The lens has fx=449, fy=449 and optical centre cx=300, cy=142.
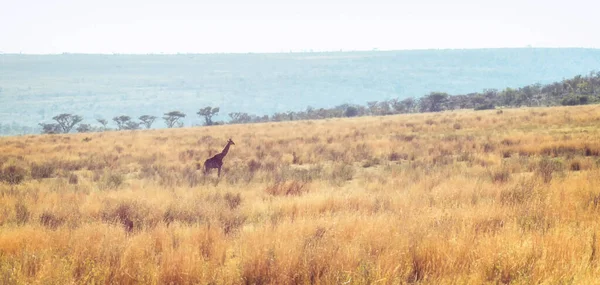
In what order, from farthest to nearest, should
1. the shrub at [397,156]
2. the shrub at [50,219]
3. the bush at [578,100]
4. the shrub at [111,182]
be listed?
1. the bush at [578,100]
2. the shrub at [397,156]
3. the shrub at [111,182]
4. the shrub at [50,219]

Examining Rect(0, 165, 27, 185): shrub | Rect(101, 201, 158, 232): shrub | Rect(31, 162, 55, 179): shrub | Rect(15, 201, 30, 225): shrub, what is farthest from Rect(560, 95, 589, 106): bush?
Rect(15, 201, 30, 225): shrub

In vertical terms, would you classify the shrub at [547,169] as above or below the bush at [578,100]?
above

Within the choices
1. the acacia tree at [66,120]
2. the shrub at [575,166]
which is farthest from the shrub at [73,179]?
the acacia tree at [66,120]

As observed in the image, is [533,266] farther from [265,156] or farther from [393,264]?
[265,156]

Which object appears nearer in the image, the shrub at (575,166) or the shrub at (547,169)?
the shrub at (547,169)

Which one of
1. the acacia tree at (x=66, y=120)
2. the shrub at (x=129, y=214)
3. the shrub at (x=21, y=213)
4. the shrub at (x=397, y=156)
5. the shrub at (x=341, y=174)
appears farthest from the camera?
the acacia tree at (x=66, y=120)

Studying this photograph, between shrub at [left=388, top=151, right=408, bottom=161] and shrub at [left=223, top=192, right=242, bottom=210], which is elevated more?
shrub at [left=223, top=192, right=242, bottom=210]

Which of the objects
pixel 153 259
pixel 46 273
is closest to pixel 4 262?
pixel 46 273

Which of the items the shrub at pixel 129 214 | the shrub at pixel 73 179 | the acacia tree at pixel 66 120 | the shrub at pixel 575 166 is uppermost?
the shrub at pixel 129 214

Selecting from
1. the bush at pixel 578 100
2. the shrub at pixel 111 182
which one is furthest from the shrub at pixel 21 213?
the bush at pixel 578 100

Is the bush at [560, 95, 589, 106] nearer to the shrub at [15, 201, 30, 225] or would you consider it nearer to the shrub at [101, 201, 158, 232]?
the shrub at [101, 201, 158, 232]

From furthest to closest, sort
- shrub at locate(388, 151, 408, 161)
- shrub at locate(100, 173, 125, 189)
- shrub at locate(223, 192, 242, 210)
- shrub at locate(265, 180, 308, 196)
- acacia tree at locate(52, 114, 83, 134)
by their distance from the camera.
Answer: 1. acacia tree at locate(52, 114, 83, 134)
2. shrub at locate(388, 151, 408, 161)
3. shrub at locate(100, 173, 125, 189)
4. shrub at locate(265, 180, 308, 196)
5. shrub at locate(223, 192, 242, 210)

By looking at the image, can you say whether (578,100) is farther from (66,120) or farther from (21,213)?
(66,120)

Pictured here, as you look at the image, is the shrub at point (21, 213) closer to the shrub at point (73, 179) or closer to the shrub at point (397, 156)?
the shrub at point (73, 179)
